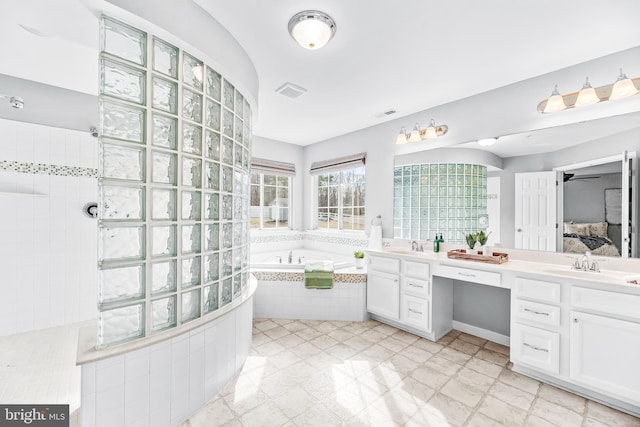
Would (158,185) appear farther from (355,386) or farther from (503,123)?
(503,123)

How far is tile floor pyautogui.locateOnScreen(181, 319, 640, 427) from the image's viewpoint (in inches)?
68.2

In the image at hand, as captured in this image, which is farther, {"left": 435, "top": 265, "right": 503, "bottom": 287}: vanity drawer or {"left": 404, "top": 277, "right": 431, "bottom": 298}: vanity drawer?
{"left": 404, "top": 277, "right": 431, "bottom": 298}: vanity drawer

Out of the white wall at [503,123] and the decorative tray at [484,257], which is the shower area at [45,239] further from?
the decorative tray at [484,257]

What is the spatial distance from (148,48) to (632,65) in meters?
3.33

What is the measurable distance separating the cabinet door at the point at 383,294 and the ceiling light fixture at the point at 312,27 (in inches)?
91.3

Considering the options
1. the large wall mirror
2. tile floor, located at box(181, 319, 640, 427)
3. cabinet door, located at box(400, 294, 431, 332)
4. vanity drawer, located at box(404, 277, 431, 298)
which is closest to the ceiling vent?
the large wall mirror

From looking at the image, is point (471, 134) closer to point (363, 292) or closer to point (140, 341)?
point (363, 292)

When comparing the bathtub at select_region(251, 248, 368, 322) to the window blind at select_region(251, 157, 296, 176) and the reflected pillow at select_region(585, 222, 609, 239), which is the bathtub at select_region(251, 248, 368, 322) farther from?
the reflected pillow at select_region(585, 222, 609, 239)

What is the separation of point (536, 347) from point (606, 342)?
409mm

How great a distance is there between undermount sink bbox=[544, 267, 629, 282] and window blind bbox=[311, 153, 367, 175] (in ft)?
8.43

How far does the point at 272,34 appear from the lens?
198 centimetres

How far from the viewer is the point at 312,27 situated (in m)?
1.79

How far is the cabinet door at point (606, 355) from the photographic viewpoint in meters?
1.75

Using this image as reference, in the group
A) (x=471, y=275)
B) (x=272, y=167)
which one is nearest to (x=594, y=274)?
(x=471, y=275)
